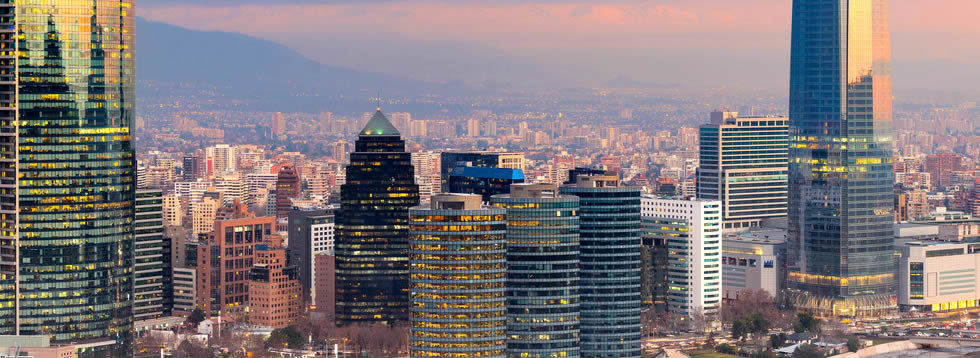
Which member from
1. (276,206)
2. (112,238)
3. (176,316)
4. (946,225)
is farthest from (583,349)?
(276,206)

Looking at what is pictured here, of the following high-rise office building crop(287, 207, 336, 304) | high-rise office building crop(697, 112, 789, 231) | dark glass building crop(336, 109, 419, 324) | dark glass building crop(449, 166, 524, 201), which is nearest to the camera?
dark glass building crop(336, 109, 419, 324)

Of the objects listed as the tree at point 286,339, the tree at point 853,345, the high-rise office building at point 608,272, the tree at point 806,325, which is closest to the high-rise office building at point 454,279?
the high-rise office building at point 608,272

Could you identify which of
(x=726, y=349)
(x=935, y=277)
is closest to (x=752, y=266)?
(x=935, y=277)

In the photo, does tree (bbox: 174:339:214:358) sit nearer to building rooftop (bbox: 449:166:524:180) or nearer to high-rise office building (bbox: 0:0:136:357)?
high-rise office building (bbox: 0:0:136:357)

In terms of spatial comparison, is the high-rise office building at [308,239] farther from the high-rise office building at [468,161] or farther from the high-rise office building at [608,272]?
the high-rise office building at [608,272]

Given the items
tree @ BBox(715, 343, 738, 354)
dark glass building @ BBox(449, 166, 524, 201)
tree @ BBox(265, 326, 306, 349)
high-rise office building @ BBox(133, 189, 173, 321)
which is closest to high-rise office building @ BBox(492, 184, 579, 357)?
tree @ BBox(715, 343, 738, 354)

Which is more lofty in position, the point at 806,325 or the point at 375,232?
the point at 375,232

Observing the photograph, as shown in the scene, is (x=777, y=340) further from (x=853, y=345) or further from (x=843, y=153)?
(x=843, y=153)
